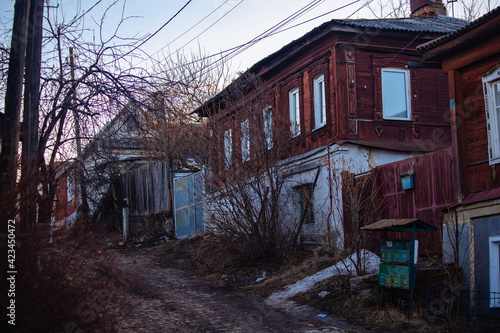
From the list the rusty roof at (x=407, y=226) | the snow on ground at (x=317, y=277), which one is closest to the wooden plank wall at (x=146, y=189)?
the snow on ground at (x=317, y=277)

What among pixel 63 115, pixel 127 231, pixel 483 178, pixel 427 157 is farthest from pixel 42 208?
pixel 127 231

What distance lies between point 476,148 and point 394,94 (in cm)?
569

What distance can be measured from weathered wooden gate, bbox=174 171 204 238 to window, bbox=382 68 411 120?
6927 mm

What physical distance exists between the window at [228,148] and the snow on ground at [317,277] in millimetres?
4089

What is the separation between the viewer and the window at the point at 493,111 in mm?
9320

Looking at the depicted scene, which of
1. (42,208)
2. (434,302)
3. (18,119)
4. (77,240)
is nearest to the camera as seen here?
(77,240)

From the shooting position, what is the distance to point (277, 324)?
882cm

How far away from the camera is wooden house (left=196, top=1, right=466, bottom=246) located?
1408 centimetres

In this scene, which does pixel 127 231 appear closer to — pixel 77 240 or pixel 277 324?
pixel 277 324

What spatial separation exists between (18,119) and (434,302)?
6684mm

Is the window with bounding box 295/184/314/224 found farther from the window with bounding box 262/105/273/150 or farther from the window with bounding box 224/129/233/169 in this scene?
the window with bounding box 224/129/233/169

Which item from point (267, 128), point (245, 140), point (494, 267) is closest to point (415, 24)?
point (267, 128)

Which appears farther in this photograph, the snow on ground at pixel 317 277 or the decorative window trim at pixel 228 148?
the decorative window trim at pixel 228 148

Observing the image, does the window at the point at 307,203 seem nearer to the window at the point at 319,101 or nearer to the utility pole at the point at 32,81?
the window at the point at 319,101
